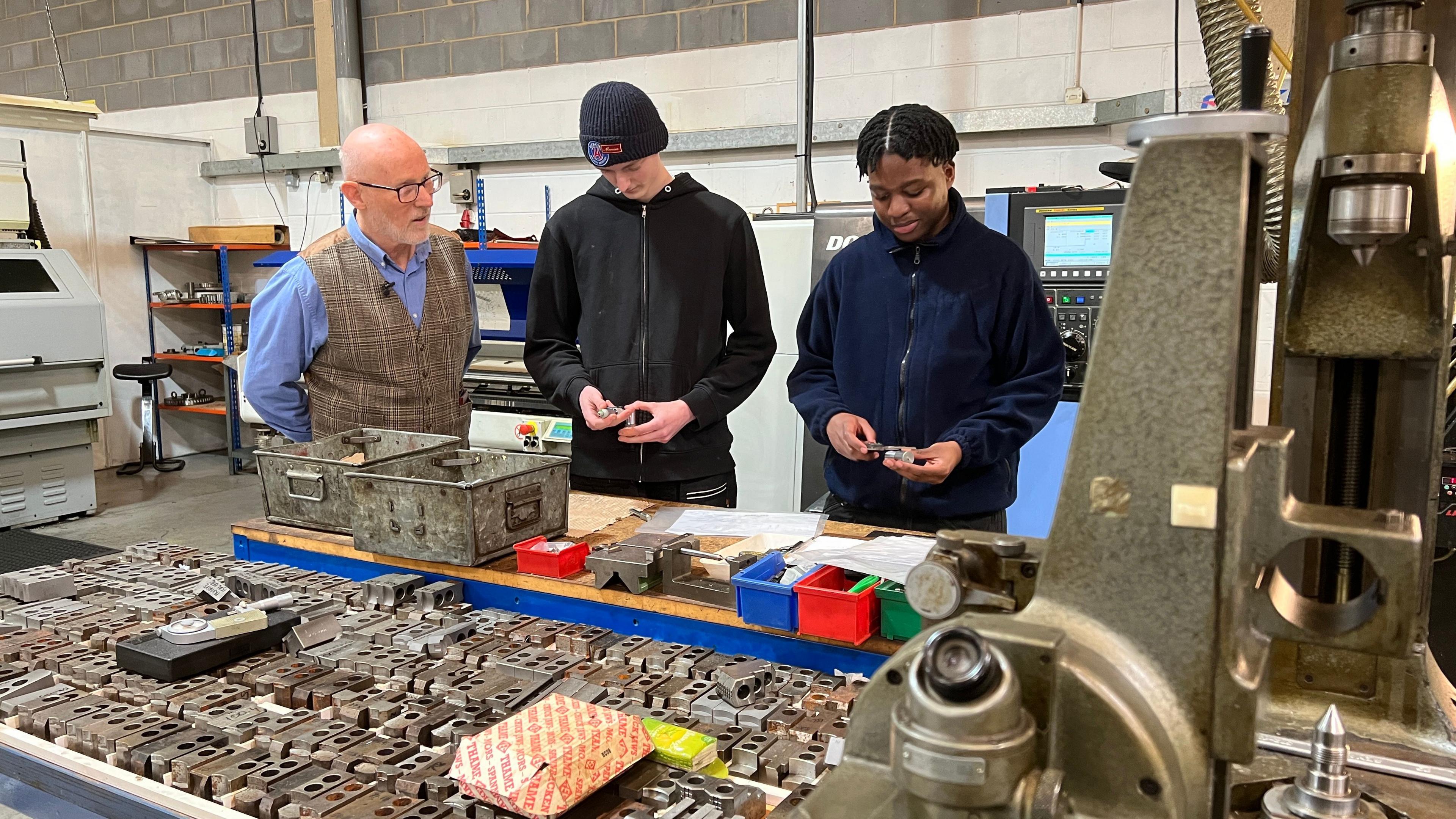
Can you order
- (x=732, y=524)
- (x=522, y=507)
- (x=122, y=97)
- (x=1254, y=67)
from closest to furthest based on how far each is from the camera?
(x=1254, y=67), (x=522, y=507), (x=732, y=524), (x=122, y=97)

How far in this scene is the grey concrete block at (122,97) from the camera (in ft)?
21.4

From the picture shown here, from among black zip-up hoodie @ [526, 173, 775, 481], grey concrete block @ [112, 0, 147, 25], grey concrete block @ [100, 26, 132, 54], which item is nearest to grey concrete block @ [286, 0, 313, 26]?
grey concrete block @ [112, 0, 147, 25]

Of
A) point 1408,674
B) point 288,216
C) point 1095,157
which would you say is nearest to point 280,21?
point 288,216

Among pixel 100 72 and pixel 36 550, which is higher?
pixel 100 72

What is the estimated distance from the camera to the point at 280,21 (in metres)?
5.82

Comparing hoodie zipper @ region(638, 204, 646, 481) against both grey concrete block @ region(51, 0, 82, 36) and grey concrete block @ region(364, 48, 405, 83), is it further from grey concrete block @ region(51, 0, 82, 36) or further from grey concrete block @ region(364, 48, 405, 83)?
grey concrete block @ region(51, 0, 82, 36)

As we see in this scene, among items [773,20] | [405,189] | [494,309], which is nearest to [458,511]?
[405,189]

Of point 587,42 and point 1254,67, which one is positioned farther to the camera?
point 587,42

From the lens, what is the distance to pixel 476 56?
516 cm

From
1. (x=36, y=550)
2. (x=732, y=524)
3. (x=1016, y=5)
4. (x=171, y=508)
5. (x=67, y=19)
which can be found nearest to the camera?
(x=732, y=524)

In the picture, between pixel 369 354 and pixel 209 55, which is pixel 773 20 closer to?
pixel 369 354

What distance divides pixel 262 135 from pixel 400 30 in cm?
120

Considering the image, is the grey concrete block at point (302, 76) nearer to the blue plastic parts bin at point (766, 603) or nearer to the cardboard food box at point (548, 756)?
the blue plastic parts bin at point (766, 603)

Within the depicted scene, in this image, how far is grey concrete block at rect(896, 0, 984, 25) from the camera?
393 cm
